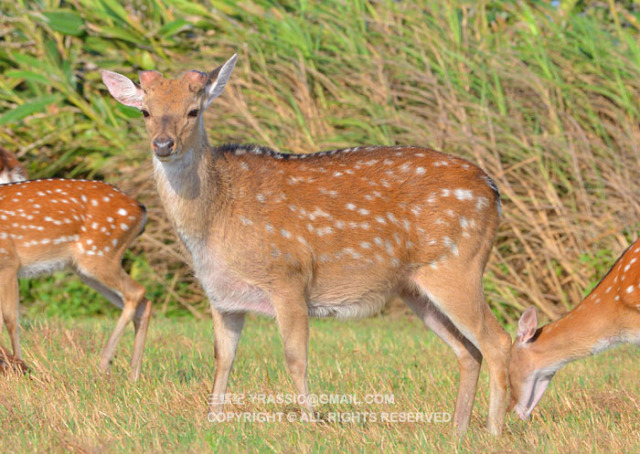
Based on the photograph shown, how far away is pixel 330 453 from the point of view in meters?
4.44

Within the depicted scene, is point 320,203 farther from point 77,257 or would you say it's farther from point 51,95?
point 51,95

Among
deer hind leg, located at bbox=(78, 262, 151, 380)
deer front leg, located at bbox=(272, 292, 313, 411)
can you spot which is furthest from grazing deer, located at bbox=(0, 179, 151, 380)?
deer front leg, located at bbox=(272, 292, 313, 411)

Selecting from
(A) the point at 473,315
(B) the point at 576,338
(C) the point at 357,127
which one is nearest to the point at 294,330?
(A) the point at 473,315

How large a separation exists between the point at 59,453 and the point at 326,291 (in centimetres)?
166

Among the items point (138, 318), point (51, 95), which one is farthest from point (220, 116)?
point (138, 318)

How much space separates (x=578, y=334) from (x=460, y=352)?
0.80 m

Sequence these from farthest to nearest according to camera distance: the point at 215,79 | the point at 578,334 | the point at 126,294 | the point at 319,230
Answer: the point at 126,294, the point at 578,334, the point at 319,230, the point at 215,79

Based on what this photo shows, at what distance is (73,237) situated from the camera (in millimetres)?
7348

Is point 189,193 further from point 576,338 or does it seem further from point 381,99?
point 381,99

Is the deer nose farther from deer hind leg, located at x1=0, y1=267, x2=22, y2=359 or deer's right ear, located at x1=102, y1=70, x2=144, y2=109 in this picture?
deer hind leg, located at x1=0, y1=267, x2=22, y2=359

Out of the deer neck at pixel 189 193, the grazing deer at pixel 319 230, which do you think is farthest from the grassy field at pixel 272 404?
the deer neck at pixel 189 193

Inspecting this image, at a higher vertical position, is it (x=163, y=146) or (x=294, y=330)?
(x=163, y=146)

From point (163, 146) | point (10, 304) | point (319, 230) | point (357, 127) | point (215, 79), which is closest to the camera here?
point (163, 146)

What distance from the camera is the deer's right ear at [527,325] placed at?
19.4ft
